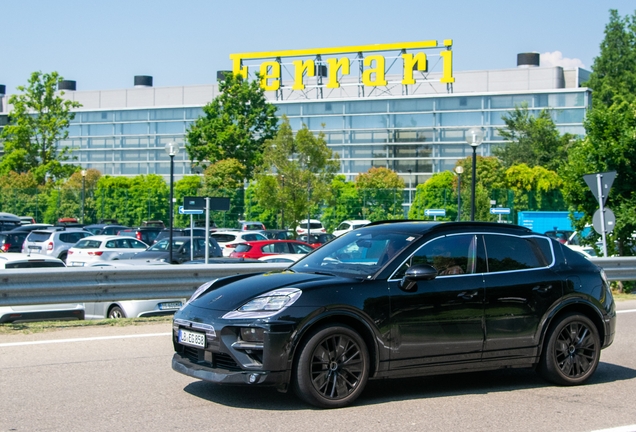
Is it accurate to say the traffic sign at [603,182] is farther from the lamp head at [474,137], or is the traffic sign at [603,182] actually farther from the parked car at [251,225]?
the parked car at [251,225]

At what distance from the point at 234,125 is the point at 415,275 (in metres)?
55.7

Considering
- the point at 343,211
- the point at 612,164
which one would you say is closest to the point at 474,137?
the point at 612,164

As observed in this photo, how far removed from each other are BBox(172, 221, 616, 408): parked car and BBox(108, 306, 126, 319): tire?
6975mm

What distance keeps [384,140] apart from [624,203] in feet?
211

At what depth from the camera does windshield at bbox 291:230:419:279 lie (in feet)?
24.5

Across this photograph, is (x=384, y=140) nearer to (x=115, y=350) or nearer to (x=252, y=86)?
(x=252, y=86)

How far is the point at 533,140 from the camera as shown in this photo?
78.8 m

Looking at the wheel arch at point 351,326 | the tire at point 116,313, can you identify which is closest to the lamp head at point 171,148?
the tire at point 116,313

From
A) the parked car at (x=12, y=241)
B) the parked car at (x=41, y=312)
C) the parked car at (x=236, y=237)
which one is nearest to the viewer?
the parked car at (x=41, y=312)

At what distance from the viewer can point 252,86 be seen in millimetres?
63406

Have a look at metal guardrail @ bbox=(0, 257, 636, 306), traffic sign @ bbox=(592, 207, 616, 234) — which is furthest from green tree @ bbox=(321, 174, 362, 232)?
metal guardrail @ bbox=(0, 257, 636, 306)

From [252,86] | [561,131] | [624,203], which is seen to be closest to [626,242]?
[624,203]

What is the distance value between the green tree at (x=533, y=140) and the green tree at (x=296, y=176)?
138 ft

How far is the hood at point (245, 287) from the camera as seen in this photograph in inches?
274
